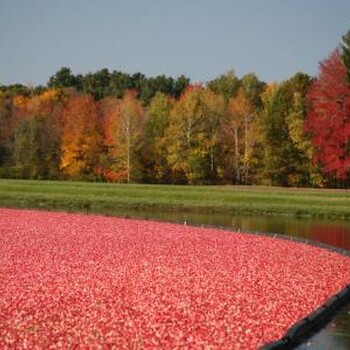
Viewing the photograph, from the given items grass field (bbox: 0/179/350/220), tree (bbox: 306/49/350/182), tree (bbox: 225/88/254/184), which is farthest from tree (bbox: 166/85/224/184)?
grass field (bbox: 0/179/350/220)

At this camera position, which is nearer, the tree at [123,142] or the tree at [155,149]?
the tree at [123,142]

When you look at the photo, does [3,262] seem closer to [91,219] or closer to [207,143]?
[91,219]

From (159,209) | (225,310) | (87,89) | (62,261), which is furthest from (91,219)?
(87,89)

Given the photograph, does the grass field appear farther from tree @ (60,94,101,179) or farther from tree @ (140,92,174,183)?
tree @ (60,94,101,179)

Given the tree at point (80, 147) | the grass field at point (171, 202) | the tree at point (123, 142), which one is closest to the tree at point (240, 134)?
the tree at point (123, 142)

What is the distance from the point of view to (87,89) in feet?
374

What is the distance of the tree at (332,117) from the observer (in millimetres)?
55062

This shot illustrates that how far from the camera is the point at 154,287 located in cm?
1547

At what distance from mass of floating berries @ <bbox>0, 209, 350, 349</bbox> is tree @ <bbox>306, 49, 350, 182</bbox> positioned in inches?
1193

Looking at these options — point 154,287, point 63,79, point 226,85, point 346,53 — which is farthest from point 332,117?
point 63,79

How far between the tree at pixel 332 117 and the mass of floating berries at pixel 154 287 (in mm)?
30308

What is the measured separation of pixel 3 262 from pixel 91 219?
13.6 metres

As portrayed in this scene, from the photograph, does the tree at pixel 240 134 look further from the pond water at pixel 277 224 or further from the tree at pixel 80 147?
the pond water at pixel 277 224

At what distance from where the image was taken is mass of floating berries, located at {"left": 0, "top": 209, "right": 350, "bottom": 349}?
37.3 ft
